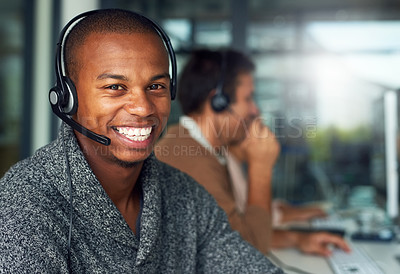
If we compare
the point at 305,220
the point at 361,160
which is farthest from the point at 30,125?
the point at 361,160

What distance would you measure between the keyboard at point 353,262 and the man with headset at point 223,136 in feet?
0.11

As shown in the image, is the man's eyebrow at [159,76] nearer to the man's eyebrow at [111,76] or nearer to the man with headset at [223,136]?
the man's eyebrow at [111,76]

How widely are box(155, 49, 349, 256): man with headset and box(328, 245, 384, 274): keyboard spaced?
0.03 metres

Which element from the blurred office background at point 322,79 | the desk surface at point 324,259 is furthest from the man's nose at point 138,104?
the blurred office background at point 322,79

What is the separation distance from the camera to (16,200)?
2.44 ft

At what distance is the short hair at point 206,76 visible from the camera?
5.78 ft

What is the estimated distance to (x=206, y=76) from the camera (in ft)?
5.84

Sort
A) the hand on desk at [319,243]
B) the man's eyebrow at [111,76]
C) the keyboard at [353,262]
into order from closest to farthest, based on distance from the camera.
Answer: the man's eyebrow at [111,76] → the keyboard at [353,262] → the hand on desk at [319,243]

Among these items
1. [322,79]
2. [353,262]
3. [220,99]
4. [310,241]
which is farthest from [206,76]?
[322,79]

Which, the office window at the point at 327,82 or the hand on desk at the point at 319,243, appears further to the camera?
the office window at the point at 327,82

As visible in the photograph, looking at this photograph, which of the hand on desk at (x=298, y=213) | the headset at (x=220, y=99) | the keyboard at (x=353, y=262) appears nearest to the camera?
the keyboard at (x=353, y=262)

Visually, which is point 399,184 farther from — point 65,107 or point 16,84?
point 16,84

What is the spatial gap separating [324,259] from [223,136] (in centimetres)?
57

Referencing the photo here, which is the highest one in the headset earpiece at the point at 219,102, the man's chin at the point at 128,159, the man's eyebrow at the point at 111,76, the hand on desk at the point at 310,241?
the headset earpiece at the point at 219,102
